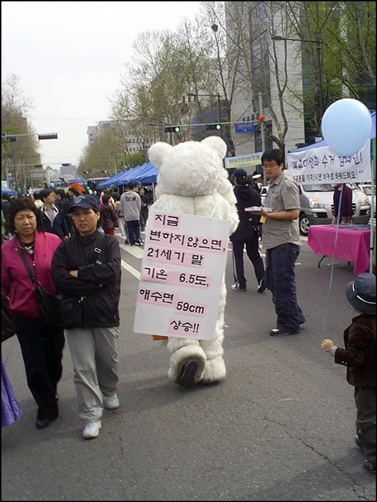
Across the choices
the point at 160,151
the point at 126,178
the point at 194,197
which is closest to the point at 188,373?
the point at 194,197

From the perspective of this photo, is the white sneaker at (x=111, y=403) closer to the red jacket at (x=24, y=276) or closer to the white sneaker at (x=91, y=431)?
Result: the white sneaker at (x=91, y=431)

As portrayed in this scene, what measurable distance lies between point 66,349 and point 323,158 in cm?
552

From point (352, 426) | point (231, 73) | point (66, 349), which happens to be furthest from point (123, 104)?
point (352, 426)

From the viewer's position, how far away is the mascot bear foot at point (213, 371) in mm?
3939

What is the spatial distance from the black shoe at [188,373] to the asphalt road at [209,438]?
4.7 inches

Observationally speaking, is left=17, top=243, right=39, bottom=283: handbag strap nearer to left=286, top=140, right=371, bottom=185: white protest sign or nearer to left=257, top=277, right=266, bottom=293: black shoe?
left=257, top=277, right=266, bottom=293: black shoe

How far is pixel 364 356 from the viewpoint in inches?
102

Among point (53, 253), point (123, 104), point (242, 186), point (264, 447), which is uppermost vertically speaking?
point (123, 104)

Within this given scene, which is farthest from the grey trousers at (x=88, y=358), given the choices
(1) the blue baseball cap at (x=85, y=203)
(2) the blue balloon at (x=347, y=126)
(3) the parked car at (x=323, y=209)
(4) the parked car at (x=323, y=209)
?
(4) the parked car at (x=323, y=209)

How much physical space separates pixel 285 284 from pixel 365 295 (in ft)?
8.10

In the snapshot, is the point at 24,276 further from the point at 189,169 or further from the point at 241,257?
the point at 241,257

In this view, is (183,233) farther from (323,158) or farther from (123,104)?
(123,104)

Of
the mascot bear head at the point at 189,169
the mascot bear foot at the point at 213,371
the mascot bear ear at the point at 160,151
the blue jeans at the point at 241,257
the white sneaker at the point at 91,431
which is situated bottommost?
the white sneaker at the point at 91,431

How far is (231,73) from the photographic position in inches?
965
